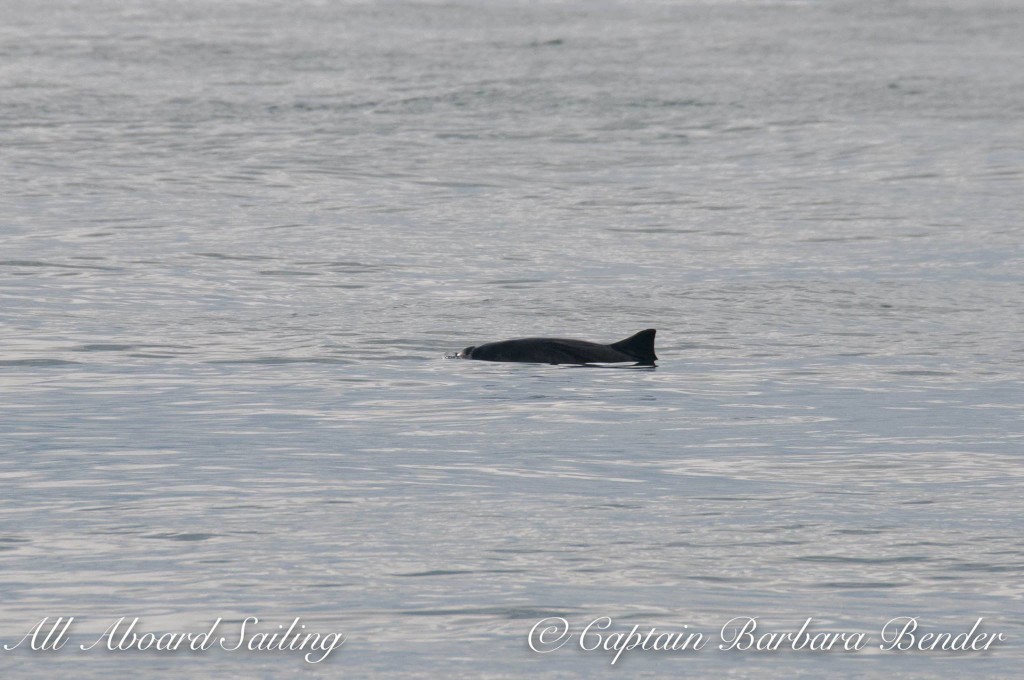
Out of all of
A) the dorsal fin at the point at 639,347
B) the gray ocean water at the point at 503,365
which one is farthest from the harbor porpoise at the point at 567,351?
the gray ocean water at the point at 503,365

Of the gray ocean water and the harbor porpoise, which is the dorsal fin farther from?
the gray ocean water

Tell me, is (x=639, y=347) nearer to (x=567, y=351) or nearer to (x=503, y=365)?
(x=567, y=351)

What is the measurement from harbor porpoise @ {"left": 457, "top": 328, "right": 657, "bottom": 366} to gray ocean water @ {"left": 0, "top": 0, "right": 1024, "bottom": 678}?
0.94ft

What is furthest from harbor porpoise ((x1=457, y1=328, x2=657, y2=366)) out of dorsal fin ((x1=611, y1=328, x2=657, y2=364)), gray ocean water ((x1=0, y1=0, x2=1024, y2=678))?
gray ocean water ((x1=0, y1=0, x2=1024, y2=678))

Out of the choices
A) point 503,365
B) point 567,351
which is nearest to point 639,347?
point 567,351

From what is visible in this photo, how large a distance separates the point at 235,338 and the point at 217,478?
6334 mm

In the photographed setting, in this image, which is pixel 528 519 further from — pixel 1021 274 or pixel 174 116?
pixel 174 116

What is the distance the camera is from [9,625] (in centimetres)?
944

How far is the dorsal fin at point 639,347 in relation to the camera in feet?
58.0

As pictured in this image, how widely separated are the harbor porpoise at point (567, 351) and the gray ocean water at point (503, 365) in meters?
0.29

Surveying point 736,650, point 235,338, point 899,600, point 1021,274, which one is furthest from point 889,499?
point 1021,274

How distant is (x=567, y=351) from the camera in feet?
58.1

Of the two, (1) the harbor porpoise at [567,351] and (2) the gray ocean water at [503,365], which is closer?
(2) the gray ocean water at [503,365]

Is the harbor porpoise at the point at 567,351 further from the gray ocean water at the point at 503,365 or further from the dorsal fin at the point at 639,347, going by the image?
the gray ocean water at the point at 503,365
